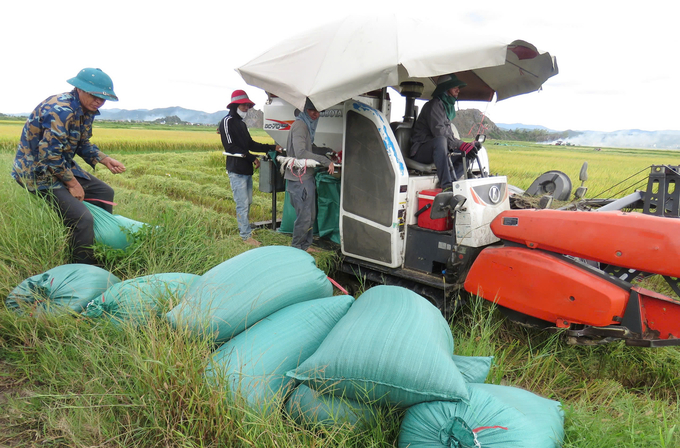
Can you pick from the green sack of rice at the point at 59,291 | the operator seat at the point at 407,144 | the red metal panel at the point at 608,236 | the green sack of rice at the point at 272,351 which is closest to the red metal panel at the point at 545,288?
the red metal panel at the point at 608,236

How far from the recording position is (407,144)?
4.32 metres

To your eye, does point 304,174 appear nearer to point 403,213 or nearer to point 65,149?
point 403,213

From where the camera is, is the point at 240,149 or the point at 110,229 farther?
the point at 240,149

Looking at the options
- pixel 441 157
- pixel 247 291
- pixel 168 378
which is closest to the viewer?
pixel 168 378

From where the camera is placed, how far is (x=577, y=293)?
254 cm

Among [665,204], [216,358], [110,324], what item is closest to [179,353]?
[216,358]

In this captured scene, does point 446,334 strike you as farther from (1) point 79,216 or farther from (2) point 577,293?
(1) point 79,216

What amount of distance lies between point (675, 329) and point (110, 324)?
3330mm

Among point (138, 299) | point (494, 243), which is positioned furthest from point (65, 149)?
point (494, 243)

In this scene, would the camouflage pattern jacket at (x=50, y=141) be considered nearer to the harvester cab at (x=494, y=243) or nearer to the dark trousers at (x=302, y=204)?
the dark trousers at (x=302, y=204)

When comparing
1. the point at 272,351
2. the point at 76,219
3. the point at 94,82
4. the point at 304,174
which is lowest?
the point at 272,351

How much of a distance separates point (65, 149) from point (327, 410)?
9.90 ft

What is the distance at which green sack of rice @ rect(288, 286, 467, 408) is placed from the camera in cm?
174

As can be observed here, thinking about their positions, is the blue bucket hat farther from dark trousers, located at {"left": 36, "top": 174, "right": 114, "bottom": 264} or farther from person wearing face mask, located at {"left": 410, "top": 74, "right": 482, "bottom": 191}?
person wearing face mask, located at {"left": 410, "top": 74, "right": 482, "bottom": 191}
